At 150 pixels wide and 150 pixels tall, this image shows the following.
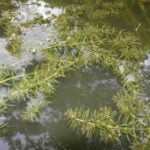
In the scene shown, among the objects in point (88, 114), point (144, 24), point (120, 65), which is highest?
point (144, 24)

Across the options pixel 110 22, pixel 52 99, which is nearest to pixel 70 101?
pixel 52 99

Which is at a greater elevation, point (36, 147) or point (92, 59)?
point (92, 59)

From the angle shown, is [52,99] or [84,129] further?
[52,99]

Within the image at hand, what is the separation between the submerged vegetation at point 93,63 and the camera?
7.77 feet

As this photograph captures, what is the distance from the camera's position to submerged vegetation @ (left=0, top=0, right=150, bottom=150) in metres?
2.37

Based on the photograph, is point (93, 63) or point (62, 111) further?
point (93, 63)

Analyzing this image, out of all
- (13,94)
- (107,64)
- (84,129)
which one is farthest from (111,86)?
(13,94)

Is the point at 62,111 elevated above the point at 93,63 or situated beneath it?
situated beneath

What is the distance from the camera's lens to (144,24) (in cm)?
356

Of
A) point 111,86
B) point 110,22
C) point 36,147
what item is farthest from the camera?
point 110,22

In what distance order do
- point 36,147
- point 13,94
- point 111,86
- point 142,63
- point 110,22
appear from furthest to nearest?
1. point 110,22
2. point 142,63
3. point 111,86
4. point 13,94
5. point 36,147

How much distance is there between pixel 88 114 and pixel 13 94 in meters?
0.61

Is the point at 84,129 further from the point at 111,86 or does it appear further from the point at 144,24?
the point at 144,24

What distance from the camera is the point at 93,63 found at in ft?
9.84
